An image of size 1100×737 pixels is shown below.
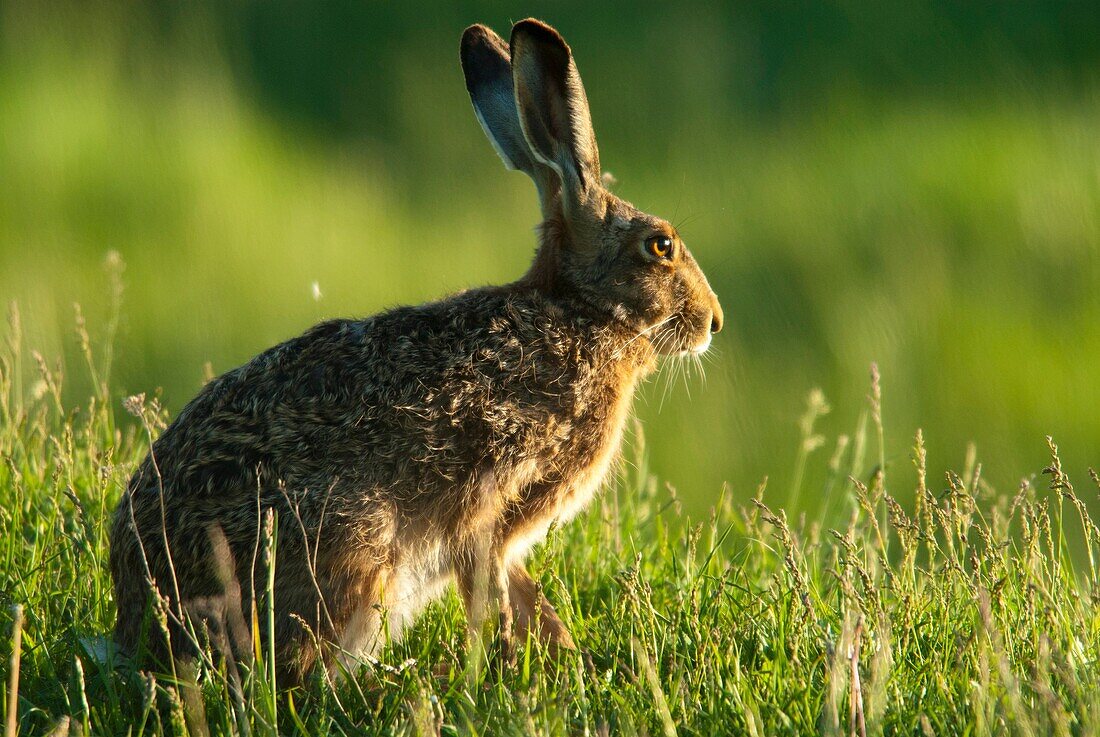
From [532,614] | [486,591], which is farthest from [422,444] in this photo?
[532,614]

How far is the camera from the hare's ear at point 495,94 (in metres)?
4.80

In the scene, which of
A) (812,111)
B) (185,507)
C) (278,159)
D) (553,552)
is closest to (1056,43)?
(812,111)

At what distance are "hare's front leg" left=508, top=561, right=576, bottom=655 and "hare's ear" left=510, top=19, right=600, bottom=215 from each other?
122 centimetres

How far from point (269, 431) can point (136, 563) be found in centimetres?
50

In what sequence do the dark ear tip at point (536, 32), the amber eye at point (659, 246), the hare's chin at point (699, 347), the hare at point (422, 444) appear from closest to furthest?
the hare at point (422, 444) → the dark ear tip at point (536, 32) → the amber eye at point (659, 246) → the hare's chin at point (699, 347)

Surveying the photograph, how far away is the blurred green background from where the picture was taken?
6.98 m

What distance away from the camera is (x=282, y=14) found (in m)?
10.1

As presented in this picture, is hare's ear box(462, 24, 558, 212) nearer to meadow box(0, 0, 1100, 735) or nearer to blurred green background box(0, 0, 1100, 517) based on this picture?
meadow box(0, 0, 1100, 735)

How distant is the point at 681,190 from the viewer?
871cm

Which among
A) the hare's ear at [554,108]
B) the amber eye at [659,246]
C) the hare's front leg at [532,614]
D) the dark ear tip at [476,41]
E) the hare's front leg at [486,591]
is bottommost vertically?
the hare's front leg at [532,614]

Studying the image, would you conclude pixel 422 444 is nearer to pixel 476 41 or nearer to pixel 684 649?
pixel 684 649

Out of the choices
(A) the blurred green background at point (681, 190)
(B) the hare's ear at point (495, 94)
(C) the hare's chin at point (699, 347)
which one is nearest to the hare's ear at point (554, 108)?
(B) the hare's ear at point (495, 94)

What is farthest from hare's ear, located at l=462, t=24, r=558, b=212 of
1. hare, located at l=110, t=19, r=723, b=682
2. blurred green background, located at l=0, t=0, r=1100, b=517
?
blurred green background, located at l=0, t=0, r=1100, b=517

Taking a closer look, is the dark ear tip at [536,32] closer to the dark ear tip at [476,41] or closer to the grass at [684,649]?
the dark ear tip at [476,41]
